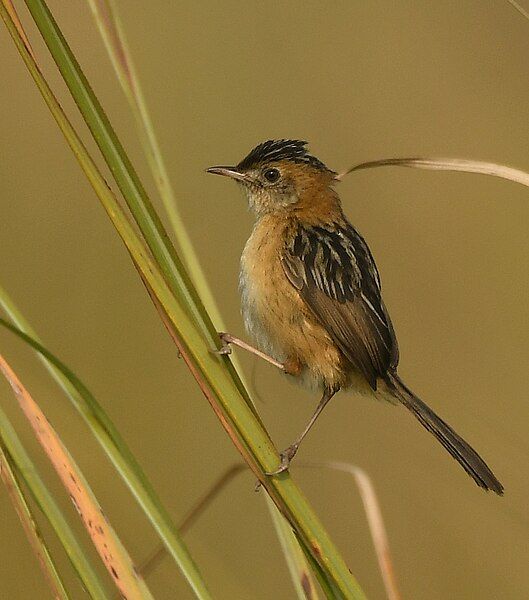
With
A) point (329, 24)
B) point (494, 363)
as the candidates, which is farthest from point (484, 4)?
point (494, 363)

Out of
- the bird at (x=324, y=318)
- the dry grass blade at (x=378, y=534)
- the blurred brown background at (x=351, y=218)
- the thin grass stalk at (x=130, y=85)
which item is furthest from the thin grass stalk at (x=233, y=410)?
the blurred brown background at (x=351, y=218)

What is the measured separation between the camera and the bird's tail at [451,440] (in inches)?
115

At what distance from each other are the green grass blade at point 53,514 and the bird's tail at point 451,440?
144 centimetres

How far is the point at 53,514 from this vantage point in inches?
71.6

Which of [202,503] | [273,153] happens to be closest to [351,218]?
[273,153]

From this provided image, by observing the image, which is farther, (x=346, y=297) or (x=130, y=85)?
(x=346, y=297)

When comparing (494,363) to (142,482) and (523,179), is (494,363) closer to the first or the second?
(523,179)

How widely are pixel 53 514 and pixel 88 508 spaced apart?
10 cm

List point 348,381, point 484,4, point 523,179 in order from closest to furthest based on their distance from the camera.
A: point 523,179, point 348,381, point 484,4

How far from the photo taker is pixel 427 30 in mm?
6914

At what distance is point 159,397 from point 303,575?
3.40m

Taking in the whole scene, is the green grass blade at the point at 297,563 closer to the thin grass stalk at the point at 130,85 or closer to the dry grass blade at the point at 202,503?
the dry grass blade at the point at 202,503

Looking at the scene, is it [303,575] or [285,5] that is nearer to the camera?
[303,575]

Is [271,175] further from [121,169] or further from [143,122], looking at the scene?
[121,169]
